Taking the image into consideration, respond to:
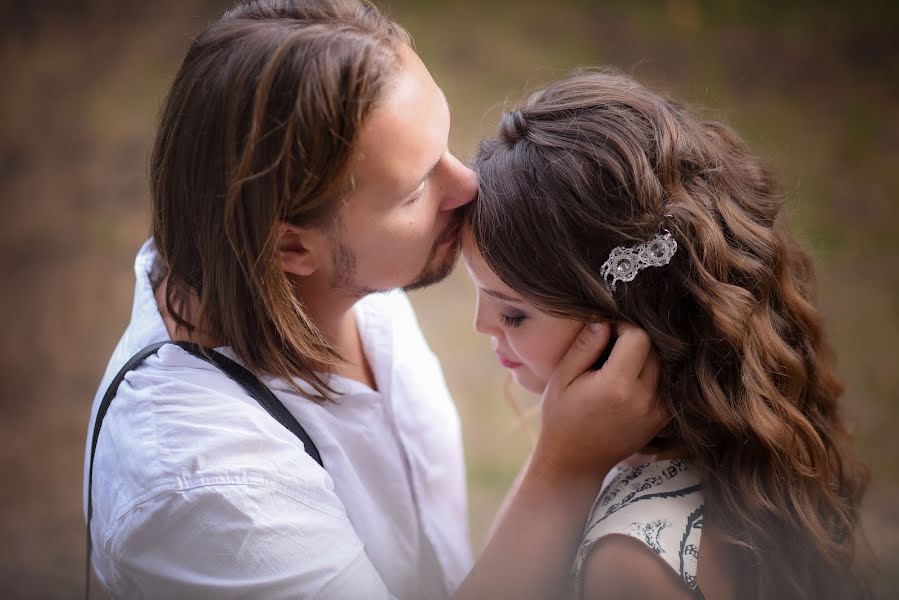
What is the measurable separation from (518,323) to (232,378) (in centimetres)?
57

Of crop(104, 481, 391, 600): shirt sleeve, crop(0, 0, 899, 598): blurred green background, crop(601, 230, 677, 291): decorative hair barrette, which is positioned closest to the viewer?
crop(104, 481, 391, 600): shirt sleeve

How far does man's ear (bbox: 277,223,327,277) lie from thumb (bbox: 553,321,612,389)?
20.3 inches

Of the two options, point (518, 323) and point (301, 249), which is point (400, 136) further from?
point (518, 323)

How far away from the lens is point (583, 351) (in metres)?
1.53

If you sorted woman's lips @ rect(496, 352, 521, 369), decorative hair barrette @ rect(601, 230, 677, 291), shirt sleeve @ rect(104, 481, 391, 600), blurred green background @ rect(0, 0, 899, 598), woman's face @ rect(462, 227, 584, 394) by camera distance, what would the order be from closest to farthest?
shirt sleeve @ rect(104, 481, 391, 600), decorative hair barrette @ rect(601, 230, 677, 291), woman's face @ rect(462, 227, 584, 394), woman's lips @ rect(496, 352, 521, 369), blurred green background @ rect(0, 0, 899, 598)

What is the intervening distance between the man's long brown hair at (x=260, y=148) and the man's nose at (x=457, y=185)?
221 millimetres

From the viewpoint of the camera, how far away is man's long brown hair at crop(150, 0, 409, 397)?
1361 millimetres

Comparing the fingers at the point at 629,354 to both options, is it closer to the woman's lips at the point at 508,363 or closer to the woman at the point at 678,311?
the woman at the point at 678,311

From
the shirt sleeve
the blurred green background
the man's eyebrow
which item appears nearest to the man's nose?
the man's eyebrow

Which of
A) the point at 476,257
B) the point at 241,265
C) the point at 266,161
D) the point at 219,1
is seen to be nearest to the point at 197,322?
the point at 241,265

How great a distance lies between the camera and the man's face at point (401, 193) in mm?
1414

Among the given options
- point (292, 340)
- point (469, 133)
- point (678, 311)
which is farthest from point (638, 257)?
point (469, 133)

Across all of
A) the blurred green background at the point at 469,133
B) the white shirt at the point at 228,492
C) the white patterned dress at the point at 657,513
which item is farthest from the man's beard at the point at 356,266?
the blurred green background at the point at 469,133

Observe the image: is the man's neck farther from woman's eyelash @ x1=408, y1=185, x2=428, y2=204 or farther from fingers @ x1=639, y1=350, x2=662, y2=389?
fingers @ x1=639, y1=350, x2=662, y2=389
